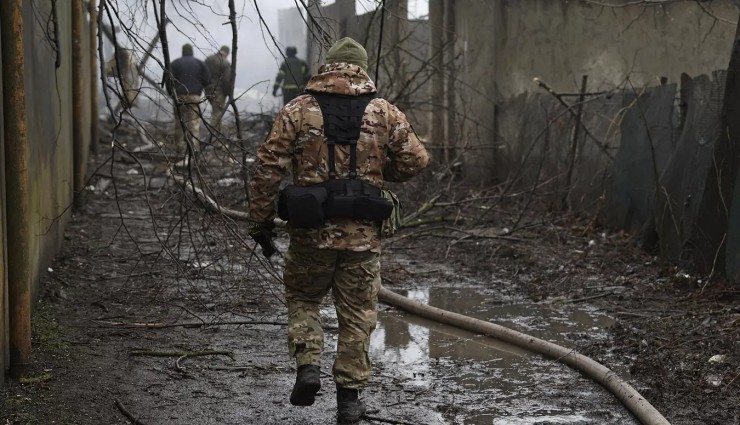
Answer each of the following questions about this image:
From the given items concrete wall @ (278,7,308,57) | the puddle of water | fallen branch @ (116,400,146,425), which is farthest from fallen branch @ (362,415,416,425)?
concrete wall @ (278,7,308,57)

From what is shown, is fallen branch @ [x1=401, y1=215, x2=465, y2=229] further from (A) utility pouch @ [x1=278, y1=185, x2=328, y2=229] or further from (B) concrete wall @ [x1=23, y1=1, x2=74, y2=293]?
(A) utility pouch @ [x1=278, y1=185, x2=328, y2=229]

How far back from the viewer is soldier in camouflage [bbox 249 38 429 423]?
15.1 feet

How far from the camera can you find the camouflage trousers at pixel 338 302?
15.3ft

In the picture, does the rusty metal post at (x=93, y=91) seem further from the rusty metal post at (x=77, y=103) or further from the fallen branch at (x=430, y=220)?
the fallen branch at (x=430, y=220)

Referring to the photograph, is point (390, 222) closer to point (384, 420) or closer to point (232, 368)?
point (384, 420)

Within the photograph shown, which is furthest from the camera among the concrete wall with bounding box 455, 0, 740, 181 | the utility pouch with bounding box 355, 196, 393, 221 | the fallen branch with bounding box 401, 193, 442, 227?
the concrete wall with bounding box 455, 0, 740, 181

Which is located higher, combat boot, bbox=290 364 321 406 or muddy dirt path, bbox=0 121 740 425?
combat boot, bbox=290 364 321 406

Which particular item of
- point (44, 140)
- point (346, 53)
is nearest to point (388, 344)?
point (346, 53)

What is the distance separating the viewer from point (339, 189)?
461 cm

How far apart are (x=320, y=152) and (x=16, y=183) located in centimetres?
156

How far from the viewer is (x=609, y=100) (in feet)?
37.4

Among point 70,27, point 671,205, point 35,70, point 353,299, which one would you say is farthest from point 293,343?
point 70,27

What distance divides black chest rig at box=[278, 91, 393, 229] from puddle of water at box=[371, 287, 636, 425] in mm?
1130

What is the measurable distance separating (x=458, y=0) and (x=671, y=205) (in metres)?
7.84
